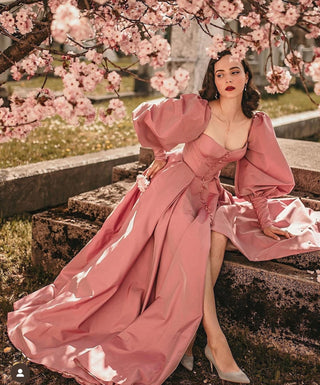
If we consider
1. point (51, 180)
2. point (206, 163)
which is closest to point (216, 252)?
point (206, 163)

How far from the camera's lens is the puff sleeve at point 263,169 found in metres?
3.34

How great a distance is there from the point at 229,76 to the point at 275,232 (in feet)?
2.99

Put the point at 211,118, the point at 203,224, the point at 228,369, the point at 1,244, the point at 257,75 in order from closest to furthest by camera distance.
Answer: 1. the point at 228,369
2. the point at 203,224
3. the point at 211,118
4. the point at 1,244
5. the point at 257,75

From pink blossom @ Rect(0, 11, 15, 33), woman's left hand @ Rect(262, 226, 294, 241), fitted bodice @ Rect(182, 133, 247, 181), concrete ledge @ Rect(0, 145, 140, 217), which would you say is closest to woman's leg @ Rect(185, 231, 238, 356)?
woman's left hand @ Rect(262, 226, 294, 241)

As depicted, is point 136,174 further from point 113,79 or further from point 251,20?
point 251,20

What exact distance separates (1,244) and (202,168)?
1736 millimetres

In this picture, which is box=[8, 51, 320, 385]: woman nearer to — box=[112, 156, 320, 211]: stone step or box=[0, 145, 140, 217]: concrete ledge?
box=[112, 156, 320, 211]: stone step

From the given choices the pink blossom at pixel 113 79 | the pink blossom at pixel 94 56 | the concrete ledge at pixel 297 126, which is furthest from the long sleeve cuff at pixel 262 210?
the concrete ledge at pixel 297 126

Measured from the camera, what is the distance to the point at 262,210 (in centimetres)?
333

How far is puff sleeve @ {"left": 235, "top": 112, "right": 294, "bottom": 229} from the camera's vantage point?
132 inches

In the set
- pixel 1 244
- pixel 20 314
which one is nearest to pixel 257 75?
pixel 1 244

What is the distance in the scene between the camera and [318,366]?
303 centimetres

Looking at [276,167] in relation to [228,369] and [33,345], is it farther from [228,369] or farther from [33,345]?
[33,345]

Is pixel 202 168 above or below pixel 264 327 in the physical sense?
above
